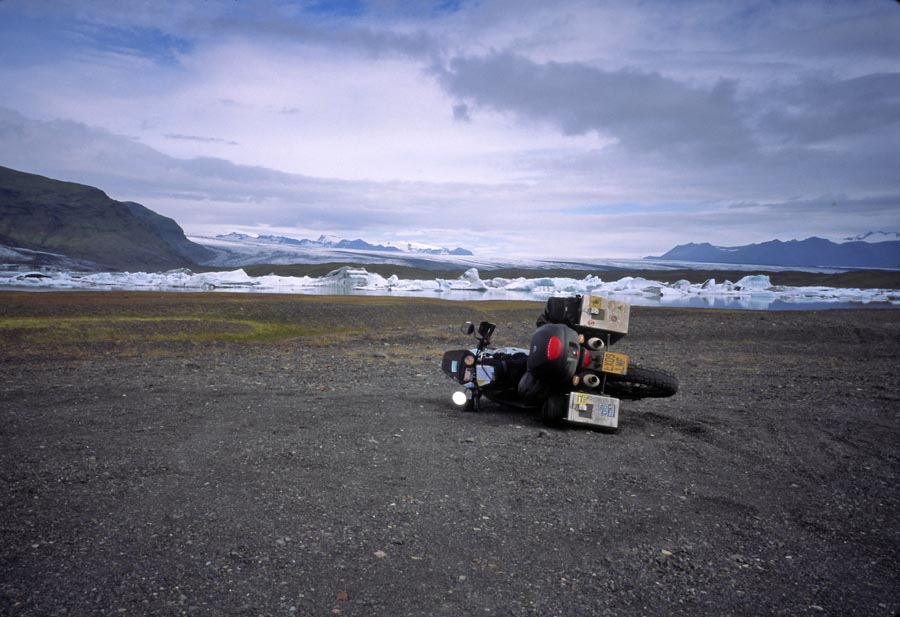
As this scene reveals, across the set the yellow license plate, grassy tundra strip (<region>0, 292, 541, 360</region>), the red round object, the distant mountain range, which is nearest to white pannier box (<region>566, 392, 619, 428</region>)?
the yellow license plate

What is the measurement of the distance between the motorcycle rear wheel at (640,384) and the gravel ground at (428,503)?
0.45 meters

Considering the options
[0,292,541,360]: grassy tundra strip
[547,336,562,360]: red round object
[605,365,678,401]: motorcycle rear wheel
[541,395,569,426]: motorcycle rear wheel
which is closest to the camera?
[547,336,562,360]: red round object

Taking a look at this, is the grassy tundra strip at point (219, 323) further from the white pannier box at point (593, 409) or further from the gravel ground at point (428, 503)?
the white pannier box at point (593, 409)

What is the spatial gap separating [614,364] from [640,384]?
630 mm

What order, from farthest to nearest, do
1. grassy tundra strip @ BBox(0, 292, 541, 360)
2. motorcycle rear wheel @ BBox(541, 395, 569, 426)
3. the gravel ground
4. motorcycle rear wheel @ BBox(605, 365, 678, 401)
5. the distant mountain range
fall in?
the distant mountain range, grassy tundra strip @ BBox(0, 292, 541, 360), motorcycle rear wheel @ BBox(605, 365, 678, 401), motorcycle rear wheel @ BBox(541, 395, 569, 426), the gravel ground

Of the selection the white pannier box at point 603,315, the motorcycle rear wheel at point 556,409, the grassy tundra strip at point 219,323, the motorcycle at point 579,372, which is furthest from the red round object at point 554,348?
the grassy tundra strip at point 219,323

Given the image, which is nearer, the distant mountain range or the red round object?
the red round object

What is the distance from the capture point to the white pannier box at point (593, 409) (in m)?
6.71

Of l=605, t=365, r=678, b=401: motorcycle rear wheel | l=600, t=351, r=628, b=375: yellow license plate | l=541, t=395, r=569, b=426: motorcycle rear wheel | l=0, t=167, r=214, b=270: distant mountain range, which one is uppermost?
l=0, t=167, r=214, b=270: distant mountain range

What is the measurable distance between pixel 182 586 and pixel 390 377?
311 inches

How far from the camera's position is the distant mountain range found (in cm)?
16112

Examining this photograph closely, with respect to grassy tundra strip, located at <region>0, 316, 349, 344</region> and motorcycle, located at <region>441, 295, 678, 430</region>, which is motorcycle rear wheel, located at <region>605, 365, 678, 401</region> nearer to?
motorcycle, located at <region>441, 295, 678, 430</region>

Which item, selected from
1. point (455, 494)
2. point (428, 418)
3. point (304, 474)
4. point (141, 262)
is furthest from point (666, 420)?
point (141, 262)

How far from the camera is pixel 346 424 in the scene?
686cm
